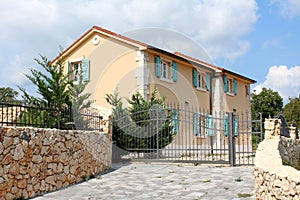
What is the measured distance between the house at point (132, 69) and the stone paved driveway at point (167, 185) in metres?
6.17

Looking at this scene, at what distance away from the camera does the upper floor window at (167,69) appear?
1608 centimetres

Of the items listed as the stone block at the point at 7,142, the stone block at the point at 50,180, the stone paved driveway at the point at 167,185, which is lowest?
Answer: the stone paved driveway at the point at 167,185

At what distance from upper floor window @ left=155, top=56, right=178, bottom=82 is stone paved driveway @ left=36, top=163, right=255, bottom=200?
22.8 ft

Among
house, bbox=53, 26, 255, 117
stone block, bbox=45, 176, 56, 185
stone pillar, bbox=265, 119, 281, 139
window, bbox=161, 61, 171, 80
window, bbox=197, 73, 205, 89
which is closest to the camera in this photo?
stone block, bbox=45, 176, 56, 185

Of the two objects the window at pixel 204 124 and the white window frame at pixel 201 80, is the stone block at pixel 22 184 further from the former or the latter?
the white window frame at pixel 201 80

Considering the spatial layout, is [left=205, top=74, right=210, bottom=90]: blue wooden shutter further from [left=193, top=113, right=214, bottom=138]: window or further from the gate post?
the gate post

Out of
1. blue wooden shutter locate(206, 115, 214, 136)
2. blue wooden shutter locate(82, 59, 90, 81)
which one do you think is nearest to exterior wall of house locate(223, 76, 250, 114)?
blue wooden shutter locate(206, 115, 214, 136)

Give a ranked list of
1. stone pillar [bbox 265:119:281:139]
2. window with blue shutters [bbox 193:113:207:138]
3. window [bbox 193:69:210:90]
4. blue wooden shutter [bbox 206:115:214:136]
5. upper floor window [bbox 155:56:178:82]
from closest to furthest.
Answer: stone pillar [bbox 265:119:281:139] → blue wooden shutter [bbox 206:115:214:136] → window with blue shutters [bbox 193:113:207:138] → upper floor window [bbox 155:56:178:82] → window [bbox 193:69:210:90]

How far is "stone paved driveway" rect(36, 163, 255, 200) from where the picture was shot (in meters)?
6.63

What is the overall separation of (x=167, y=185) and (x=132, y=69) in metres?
8.77

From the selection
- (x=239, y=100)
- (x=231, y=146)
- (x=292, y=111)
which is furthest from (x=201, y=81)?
(x=292, y=111)

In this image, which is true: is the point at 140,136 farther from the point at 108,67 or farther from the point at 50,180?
the point at 108,67

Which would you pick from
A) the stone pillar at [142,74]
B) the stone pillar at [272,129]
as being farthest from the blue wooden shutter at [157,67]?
the stone pillar at [272,129]

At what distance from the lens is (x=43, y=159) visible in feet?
24.1
